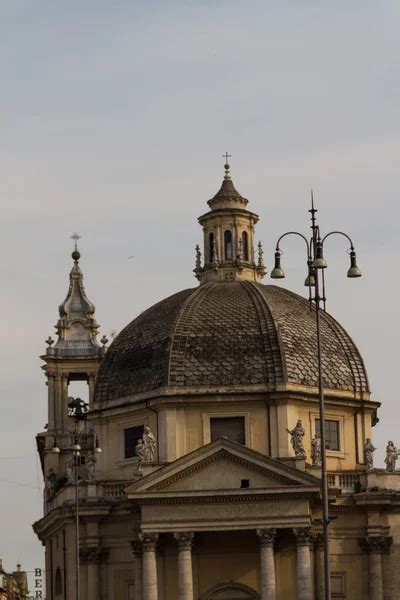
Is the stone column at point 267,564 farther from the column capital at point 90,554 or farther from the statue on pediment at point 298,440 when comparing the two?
the column capital at point 90,554

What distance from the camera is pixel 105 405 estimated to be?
305 feet

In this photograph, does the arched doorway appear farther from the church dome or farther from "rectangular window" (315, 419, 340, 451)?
the church dome

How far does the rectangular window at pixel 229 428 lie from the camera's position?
295 feet

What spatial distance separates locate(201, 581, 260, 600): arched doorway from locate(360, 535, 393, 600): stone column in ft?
17.1

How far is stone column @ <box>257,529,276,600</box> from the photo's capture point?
3329 inches

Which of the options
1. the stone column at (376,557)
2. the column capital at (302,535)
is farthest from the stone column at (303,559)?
the stone column at (376,557)

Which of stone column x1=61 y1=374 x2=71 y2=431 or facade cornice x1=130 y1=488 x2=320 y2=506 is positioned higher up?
stone column x1=61 y1=374 x2=71 y2=431

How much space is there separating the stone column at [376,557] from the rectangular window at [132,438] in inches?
421

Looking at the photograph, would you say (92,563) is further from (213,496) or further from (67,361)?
(67,361)

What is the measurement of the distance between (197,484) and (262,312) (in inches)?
409

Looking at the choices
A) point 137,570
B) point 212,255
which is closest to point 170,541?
point 137,570

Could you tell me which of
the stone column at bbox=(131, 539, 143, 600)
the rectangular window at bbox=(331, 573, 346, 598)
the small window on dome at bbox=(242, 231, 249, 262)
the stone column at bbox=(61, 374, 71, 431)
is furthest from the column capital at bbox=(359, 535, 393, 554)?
the stone column at bbox=(61, 374, 71, 431)

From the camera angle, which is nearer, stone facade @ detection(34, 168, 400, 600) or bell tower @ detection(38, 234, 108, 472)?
stone facade @ detection(34, 168, 400, 600)

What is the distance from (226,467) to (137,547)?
5.13 m
